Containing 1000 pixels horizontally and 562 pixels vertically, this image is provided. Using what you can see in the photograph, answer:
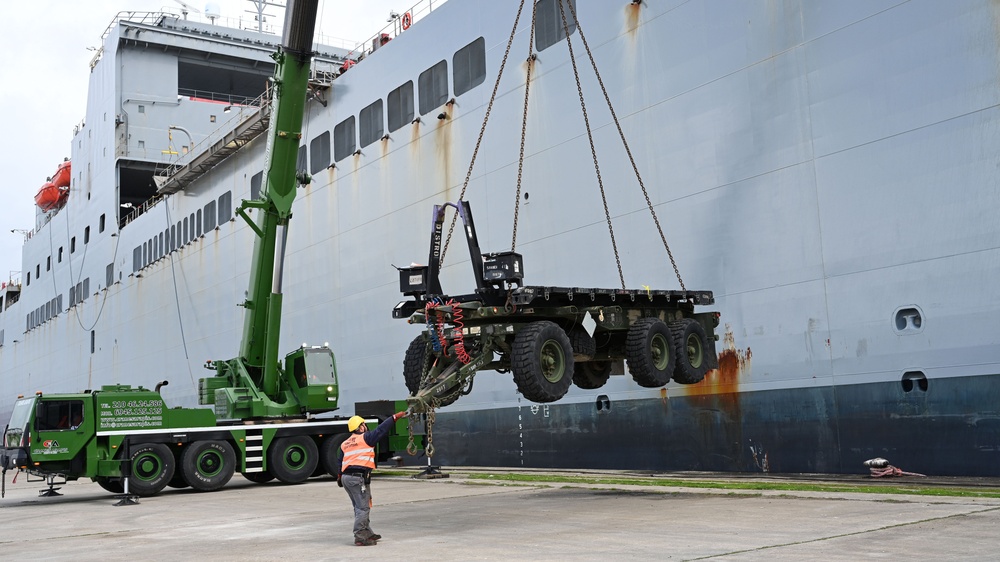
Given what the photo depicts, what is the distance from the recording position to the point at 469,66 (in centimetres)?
2030

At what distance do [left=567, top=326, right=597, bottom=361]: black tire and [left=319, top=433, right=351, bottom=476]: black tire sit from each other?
9.47 m

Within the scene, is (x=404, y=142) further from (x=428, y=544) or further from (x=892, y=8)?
(x=428, y=544)

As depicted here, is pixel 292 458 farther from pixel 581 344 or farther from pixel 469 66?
pixel 581 344

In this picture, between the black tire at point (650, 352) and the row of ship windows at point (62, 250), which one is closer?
the black tire at point (650, 352)

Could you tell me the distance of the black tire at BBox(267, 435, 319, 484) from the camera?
62.8 feet

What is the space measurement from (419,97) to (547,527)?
46.1ft

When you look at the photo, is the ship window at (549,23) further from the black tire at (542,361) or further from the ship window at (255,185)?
the ship window at (255,185)

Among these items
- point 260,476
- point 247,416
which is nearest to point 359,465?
point 247,416

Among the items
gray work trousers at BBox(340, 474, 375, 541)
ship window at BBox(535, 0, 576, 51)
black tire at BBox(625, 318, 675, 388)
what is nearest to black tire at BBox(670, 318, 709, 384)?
black tire at BBox(625, 318, 675, 388)

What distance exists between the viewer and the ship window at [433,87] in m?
21.1

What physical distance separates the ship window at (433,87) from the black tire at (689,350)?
35.2ft

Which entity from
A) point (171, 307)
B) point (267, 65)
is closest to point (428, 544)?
point (171, 307)

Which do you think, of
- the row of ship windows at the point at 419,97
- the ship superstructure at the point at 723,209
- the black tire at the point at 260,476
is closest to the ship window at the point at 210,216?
the ship superstructure at the point at 723,209

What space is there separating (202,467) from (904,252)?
13547mm
